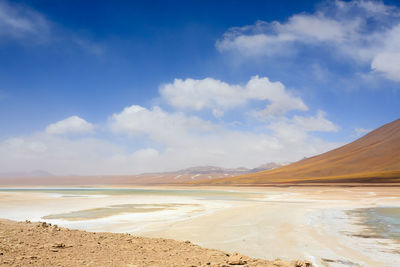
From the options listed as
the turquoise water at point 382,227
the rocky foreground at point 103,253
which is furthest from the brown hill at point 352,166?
the rocky foreground at point 103,253

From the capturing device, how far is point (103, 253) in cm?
859

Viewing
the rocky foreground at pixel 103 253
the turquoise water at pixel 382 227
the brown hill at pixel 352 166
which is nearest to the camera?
the rocky foreground at pixel 103 253

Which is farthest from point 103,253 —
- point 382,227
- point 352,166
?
point 352,166

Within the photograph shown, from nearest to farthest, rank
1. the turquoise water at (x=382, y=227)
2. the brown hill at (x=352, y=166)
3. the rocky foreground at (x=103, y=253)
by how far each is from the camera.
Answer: the rocky foreground at (x=103, y=253) < the turquoise water at (x=382, y=227) < the brown hill at (x=352, y=166)

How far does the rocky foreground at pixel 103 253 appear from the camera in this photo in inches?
301

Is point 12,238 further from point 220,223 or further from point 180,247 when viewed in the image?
point 220,223

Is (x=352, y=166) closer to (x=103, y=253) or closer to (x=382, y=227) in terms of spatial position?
(x=382, y=227)

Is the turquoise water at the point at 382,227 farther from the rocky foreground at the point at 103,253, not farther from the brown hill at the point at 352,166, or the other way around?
the brown hill at the point at 352,166

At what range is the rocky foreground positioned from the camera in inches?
301

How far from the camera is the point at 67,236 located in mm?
10711

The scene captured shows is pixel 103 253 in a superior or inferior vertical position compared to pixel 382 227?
superior

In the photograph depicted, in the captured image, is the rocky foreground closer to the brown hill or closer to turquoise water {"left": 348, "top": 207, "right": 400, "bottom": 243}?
turquoise water {"left": 348, "top": 207, "right": 400, "bottom": 243}

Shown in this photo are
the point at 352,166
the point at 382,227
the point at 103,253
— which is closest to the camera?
the point at 103,253

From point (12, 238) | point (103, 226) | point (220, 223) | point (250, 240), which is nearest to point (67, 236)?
point (12, 238)
